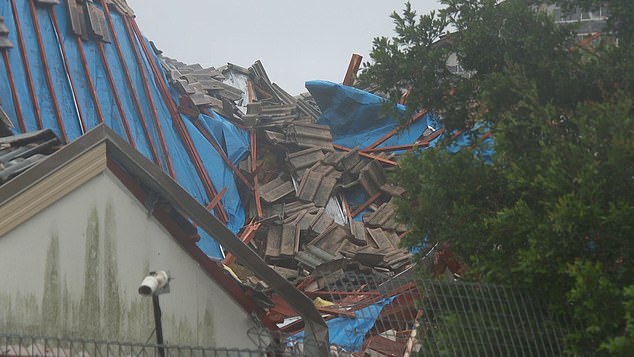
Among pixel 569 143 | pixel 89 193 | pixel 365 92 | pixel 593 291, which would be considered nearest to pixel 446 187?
pixel 569 143

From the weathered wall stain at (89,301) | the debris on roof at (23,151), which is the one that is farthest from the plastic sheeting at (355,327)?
the debris on roof at (23,151)

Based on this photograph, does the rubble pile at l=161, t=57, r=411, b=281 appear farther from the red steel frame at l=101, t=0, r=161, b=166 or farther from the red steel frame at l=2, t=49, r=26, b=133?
the red steel frame at l=2, t=49, r=26, b=133

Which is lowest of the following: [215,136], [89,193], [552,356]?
[552,356]

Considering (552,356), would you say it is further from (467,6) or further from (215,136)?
(215,136)

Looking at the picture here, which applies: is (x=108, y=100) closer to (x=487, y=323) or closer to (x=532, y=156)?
(x=532, y=156)

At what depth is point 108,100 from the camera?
1923cm

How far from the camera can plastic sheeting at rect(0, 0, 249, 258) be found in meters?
17.9

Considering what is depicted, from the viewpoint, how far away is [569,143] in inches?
337

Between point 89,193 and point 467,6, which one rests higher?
point 467,6

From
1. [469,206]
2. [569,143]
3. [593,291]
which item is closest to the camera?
[593,291]

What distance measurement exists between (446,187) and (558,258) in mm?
1474

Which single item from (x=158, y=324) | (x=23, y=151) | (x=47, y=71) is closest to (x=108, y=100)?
(x=47, y=71)

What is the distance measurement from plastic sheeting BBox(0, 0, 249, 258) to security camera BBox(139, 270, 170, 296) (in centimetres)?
989

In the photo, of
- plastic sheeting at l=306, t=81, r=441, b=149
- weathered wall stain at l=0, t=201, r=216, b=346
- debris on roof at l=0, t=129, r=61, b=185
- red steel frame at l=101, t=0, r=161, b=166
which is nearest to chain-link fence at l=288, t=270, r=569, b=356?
weathered wall stain at l=0, t=201, r=216, b=346
